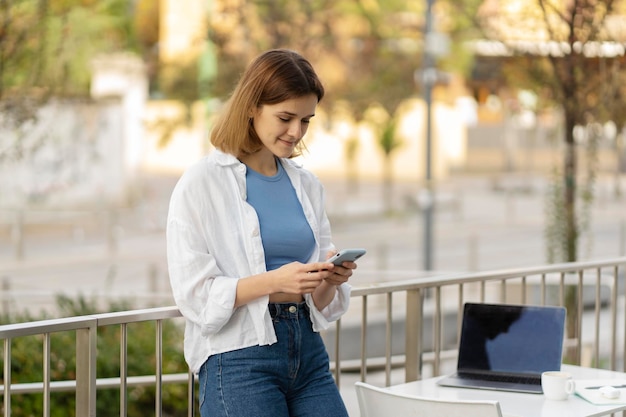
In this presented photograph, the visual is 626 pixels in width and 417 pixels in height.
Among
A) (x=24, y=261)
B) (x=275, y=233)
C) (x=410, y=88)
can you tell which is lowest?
(x=24, y=261)

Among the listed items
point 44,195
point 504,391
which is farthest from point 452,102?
point 504,391

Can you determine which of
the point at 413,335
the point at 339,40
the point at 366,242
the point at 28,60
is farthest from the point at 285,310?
the point at 366,242

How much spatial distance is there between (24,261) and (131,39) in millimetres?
12927

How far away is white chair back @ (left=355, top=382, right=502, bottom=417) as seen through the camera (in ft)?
10.8

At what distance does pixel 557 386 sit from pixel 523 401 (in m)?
0.12

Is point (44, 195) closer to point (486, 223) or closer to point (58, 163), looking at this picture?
→ point (58, 163)

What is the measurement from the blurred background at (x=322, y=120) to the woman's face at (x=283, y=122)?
5.67 m

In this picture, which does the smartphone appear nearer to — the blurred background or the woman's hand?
the woman's hand

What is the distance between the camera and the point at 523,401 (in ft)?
12.5

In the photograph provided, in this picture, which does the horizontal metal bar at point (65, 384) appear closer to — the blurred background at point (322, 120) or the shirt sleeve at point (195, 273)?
the shirt sleeve at point (195, 273)

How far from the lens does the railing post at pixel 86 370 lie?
3621mm

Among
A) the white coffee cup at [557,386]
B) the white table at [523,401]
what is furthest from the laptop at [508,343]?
the white coffee cup at [557,386]

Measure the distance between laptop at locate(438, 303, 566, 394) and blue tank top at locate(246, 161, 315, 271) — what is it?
99cm

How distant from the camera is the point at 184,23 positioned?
2231 cm
